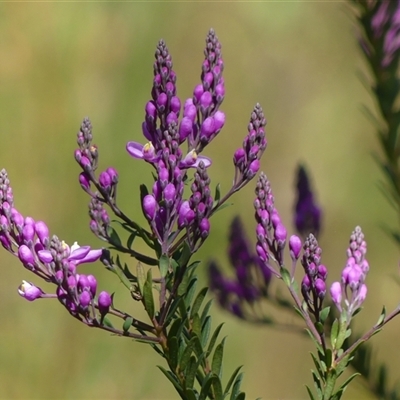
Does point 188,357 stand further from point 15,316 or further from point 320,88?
point 320,88

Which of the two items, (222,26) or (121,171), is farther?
(222,26)

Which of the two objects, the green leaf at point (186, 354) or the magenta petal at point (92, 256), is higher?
the magenta petal at point (92, 256)

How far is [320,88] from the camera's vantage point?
6.12ft

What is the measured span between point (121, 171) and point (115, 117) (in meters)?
0.17

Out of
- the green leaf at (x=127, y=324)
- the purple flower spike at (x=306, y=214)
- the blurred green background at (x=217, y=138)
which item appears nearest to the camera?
the green leaf at (x=127, y=324)

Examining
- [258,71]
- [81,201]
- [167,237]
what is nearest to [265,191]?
[167,237]

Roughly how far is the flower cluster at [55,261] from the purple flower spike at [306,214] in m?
0.34

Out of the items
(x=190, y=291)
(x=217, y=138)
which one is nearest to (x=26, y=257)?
(x=190, y=291)

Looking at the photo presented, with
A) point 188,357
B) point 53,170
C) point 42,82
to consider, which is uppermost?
point 188,357

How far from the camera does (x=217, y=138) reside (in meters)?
1.85

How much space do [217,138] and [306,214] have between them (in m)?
1.15

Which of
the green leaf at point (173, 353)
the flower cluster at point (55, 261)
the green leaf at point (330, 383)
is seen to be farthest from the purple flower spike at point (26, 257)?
the green leaf at point (330, 383)

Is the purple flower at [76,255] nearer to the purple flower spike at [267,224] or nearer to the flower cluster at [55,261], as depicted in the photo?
the flower cluster at [55,261]

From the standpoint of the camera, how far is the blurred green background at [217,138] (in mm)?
1660
